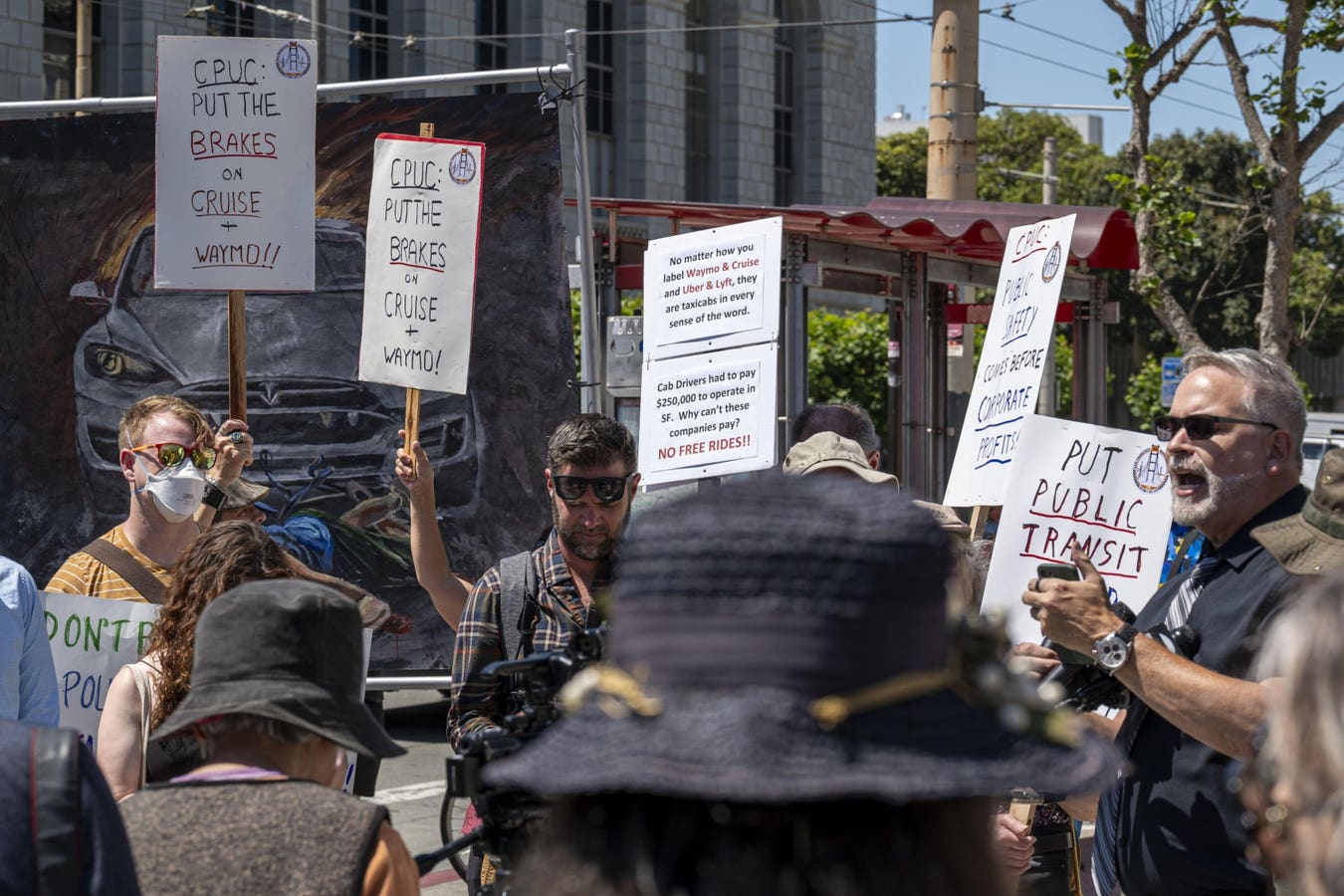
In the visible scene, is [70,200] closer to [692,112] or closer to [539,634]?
[539,634]

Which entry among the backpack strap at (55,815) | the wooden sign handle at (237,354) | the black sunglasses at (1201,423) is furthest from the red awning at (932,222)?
the backpack strap at (55,815)

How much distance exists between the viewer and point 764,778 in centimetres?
125

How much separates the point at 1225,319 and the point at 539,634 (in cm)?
3947

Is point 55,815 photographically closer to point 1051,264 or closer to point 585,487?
point 585,487

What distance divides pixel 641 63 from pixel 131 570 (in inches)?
1449

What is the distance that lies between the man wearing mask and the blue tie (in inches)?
95.4

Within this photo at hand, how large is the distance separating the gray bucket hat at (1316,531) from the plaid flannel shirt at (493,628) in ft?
5.20

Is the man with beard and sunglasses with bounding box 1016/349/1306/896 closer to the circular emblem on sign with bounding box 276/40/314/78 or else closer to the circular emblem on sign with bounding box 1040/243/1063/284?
the circular emblem on sign with bounding box 1040/243/1063/284

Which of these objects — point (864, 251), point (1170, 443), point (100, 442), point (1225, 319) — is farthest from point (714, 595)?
point (1225, 319)

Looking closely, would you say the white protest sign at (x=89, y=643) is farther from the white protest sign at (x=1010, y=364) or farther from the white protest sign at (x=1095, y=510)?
the white protest sign at (x=1010, y=364)

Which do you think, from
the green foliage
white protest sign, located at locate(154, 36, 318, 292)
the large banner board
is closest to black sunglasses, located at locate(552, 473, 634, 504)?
white protest sign, located at locate(154, 36, 318, 292)

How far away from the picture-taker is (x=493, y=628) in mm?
3951

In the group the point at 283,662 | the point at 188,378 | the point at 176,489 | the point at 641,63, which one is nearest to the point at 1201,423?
the point at 283,662

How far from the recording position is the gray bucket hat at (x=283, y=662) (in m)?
2.37
